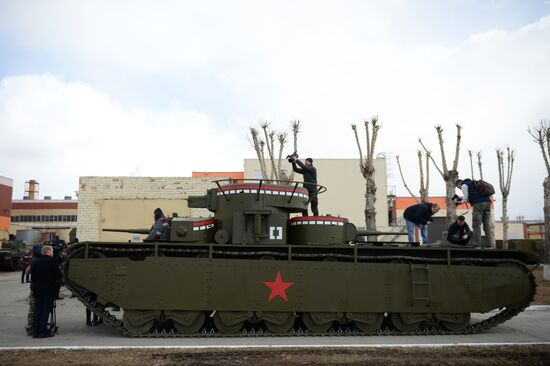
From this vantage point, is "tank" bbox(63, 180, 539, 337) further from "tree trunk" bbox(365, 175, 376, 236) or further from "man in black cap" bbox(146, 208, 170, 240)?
"tree trunk" bbox(365, 175, 376, 236)

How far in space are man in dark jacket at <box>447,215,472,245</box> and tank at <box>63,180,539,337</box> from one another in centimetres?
63

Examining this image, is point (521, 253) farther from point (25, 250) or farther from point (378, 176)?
point (25, 250)

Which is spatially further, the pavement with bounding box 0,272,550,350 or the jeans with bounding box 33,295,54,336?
the jeans with bounding box 33,295,54,336

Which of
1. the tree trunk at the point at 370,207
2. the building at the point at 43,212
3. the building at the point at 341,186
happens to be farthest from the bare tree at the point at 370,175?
the building at the point at 43,212

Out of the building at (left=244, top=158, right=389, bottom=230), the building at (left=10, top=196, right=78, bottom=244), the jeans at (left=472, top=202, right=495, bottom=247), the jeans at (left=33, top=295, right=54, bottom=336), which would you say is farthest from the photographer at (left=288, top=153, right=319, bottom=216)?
the building at (left=10, top=196, right=78, bottom=244)

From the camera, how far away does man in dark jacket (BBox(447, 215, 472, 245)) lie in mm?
10867

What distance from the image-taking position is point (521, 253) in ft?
34.0

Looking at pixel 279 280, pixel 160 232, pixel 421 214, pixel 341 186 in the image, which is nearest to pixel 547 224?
pixel 421 214

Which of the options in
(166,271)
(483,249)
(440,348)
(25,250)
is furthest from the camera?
(25,250)

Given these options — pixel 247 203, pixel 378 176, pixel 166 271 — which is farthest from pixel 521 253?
pixel 378 176

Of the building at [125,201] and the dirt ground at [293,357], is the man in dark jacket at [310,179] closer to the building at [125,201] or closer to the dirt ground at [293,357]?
the dirt ground at [293,357]

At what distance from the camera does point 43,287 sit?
30.8 feet

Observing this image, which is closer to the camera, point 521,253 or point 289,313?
point 289,313

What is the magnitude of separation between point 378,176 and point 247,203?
26088 millimetres
